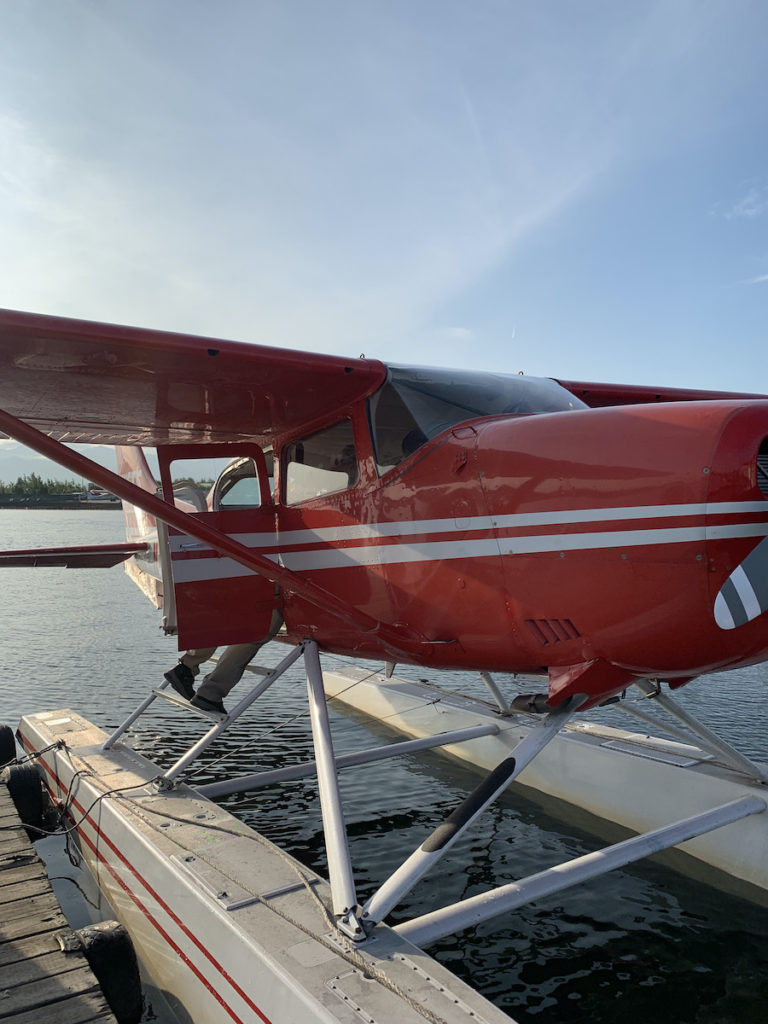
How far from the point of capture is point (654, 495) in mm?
2730

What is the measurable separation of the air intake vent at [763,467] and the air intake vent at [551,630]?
916mm

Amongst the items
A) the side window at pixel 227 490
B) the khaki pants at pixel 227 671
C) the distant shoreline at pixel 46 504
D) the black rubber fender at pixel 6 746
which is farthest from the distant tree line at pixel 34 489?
the khaki pants at pixel 227 671

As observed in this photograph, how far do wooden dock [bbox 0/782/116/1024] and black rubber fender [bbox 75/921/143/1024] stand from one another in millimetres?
112

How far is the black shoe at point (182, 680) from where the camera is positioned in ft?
17.2

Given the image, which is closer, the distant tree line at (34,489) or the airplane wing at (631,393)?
the airplane wing at (631,393)

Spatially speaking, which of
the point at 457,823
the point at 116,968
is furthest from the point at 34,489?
the point at 457,823

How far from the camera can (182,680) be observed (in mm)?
5277

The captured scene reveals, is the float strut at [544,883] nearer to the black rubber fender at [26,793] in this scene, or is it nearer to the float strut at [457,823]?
the float strut at [457,823]

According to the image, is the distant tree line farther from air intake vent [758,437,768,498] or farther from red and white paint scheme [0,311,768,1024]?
air intake vent [758,437,768,498]

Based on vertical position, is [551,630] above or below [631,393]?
below

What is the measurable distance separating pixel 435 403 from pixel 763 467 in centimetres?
159

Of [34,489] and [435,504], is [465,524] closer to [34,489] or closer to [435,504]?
[435,504]

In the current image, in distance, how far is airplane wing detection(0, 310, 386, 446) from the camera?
11.7ft

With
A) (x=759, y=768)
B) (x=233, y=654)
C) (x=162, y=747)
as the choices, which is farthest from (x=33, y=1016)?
(x=162, y=747)
